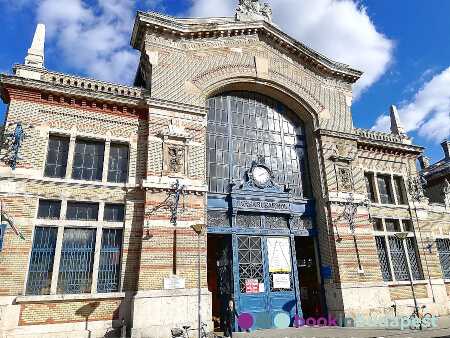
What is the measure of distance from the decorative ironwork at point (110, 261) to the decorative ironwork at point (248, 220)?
531 cm

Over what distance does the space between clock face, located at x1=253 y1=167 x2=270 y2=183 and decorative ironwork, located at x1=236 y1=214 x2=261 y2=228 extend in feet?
6.01

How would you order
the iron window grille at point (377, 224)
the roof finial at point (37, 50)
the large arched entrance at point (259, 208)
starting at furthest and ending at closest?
the iron window grille at point (377, 224), the large arched entrance at point (259, 208), the roof finial at point (37, 50)

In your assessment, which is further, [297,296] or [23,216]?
[297,296]

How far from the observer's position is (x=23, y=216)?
11.7 metres

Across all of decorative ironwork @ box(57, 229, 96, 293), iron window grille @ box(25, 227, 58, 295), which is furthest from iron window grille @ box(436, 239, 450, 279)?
iron window grille @ box(25, 227, 58, 295)

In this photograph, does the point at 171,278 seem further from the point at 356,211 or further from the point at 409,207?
the point at 409,207

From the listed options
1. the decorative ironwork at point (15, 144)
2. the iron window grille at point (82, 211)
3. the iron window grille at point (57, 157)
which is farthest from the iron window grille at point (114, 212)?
the decorative ironwork at point (15, 144)

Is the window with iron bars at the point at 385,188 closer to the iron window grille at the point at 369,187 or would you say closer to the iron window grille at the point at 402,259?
the iron window grille at the point at 369,187

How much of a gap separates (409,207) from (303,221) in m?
7.29

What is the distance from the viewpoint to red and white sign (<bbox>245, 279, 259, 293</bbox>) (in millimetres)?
14300

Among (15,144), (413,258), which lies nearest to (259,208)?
(413,258)

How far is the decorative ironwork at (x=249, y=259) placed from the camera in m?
14.5

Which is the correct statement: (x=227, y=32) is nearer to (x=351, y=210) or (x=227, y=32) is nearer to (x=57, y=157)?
(x=57, y=157)

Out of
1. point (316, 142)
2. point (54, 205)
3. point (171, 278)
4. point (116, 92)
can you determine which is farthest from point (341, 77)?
point (54, 205)
